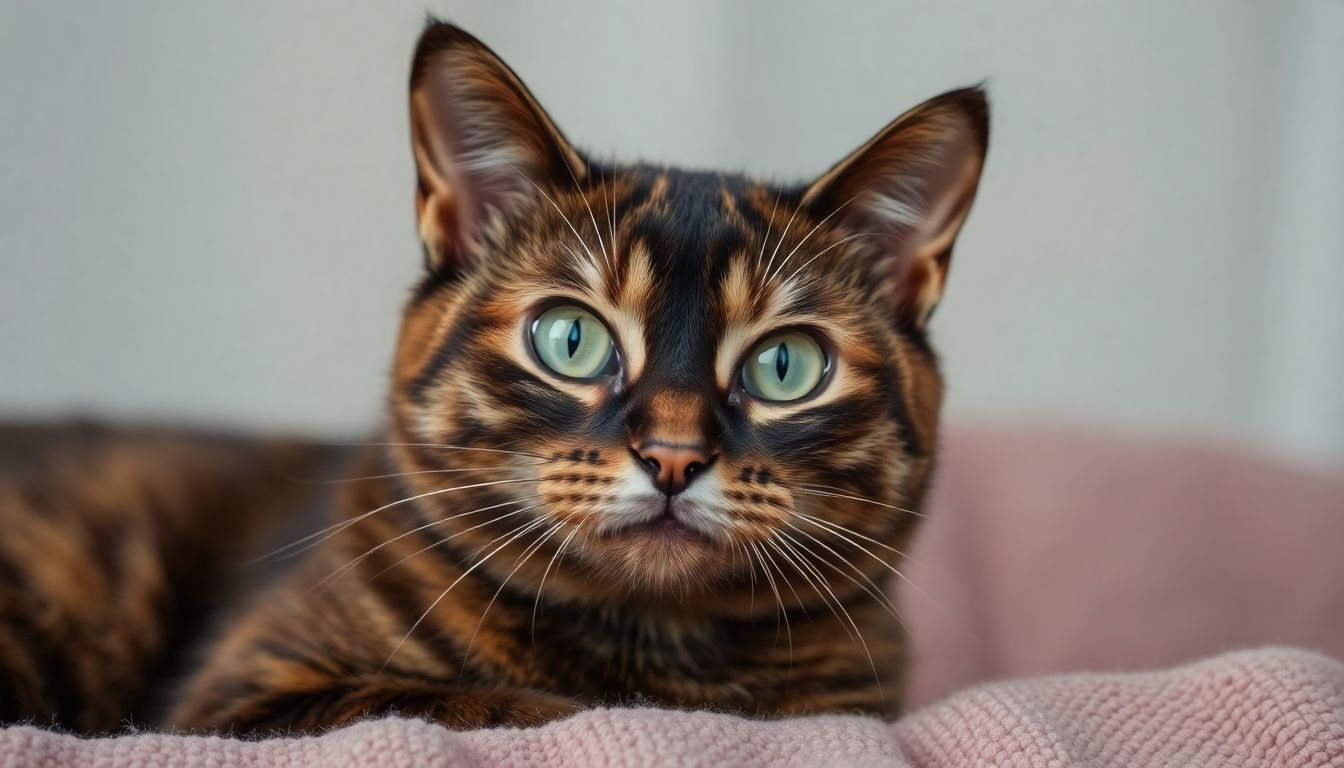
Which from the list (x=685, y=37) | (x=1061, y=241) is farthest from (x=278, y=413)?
(x=1061, y=241)

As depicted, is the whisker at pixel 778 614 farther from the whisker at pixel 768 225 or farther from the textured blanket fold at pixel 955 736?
the whisker at pixel 768 225

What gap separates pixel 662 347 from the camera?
0.98 metres

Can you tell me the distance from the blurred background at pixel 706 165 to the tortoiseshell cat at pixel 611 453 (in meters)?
0.69

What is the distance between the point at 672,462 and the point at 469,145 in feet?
1.46

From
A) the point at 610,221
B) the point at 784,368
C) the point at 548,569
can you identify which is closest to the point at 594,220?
the point at 610,221

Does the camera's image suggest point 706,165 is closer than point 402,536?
No

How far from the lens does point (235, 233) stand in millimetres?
1972

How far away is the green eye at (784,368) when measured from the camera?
103 cm

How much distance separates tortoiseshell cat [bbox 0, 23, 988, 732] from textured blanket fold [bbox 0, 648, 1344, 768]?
0.48 feet

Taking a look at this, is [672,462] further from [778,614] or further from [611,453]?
[778,614]

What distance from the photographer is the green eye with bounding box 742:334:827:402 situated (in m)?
1.03

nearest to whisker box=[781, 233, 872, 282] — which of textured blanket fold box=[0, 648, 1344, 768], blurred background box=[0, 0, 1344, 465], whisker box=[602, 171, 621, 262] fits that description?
whisker box=[602, 171, 621, 262]

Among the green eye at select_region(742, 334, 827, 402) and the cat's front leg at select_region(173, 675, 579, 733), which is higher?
the green eye at select_region(742, 334, 827, 402)

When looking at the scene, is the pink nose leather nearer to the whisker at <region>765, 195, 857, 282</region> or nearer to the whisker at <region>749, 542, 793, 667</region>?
the whisker at <region>749, 542, 793, 667</region>
